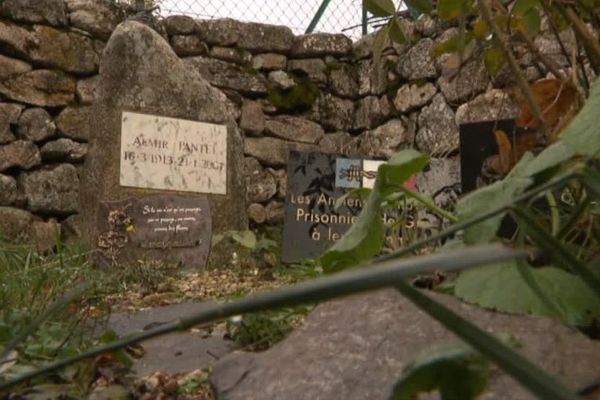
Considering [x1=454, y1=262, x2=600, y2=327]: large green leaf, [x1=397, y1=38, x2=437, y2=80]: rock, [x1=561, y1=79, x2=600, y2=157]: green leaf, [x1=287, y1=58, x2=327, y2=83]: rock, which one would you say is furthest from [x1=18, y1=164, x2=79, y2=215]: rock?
[x1=561, y1=79, x2=600, y2=157]: green leaf

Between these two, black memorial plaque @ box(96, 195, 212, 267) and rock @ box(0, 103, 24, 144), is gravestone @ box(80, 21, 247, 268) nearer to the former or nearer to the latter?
black memorial plaque @ box(96, 195, 212, 267)

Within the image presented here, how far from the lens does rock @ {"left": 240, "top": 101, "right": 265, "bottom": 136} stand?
5754 millimetres

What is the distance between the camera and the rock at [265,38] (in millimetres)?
5812

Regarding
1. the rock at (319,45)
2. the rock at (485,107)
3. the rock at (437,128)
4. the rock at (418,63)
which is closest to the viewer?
the rock at (485,107)

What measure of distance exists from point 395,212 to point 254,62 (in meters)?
2.48

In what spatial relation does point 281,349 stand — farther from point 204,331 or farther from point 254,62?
point 254,62

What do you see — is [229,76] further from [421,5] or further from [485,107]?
[421,5]

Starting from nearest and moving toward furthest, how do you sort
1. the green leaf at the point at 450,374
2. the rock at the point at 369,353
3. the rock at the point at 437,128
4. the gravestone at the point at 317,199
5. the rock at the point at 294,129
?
the green leaf at the point at 450,374
the rock at the point at 369,353
the gravestone at the point at 317,199
the rock at the point at 437,128
the rock at the point at 294,129

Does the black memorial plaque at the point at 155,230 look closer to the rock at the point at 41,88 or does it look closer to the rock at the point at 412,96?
the rock at the point at 41,88

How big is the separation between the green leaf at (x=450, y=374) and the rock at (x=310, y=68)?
5.51m

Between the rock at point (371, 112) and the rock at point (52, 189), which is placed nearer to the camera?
the rock at point (52, 189)

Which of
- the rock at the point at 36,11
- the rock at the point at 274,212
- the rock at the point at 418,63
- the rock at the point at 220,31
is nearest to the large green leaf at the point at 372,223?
the rock at the point at 36,11

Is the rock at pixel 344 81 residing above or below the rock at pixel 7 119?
above

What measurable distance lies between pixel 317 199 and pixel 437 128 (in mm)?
1125
